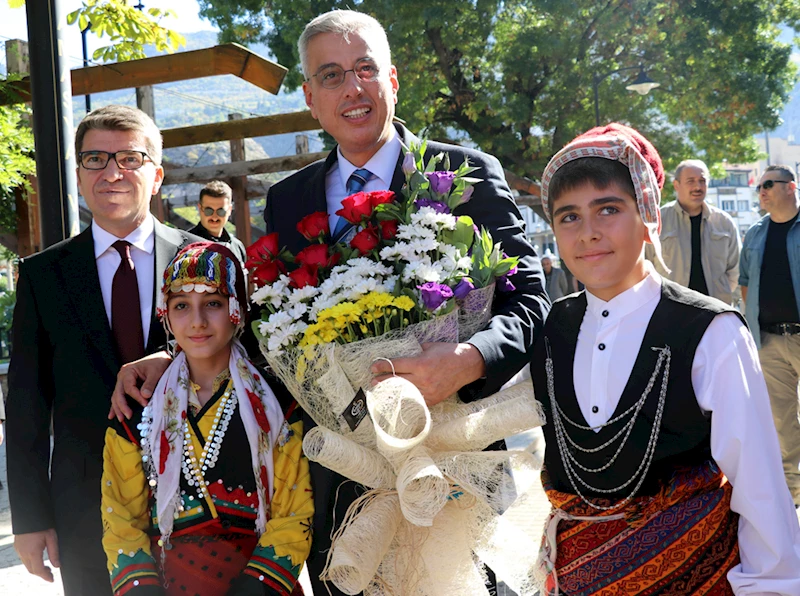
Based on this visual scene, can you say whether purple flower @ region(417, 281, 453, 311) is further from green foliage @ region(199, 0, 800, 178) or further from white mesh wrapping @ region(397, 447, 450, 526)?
green foliage @ region(199, 0, 800, 178)

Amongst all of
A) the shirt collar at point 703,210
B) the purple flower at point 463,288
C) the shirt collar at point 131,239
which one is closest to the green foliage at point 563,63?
the shirt collar at point 703,210

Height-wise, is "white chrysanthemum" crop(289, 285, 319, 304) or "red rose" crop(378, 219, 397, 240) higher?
"red rose" crop(378, 219, 397, 240)

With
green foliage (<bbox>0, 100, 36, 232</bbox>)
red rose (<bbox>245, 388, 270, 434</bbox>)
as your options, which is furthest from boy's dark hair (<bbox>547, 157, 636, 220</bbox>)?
green foliage (<bbox>0, 100, 36, 232</bbox>)

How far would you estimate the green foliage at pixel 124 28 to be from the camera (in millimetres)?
5223

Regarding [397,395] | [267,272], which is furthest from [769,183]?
[397,395]

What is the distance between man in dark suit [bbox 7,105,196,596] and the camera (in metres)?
2.82

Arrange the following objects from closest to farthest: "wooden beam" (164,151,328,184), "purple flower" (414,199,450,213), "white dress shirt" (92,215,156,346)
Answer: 1. "purple flower" (414,199,450,213)
2. "white dress shirt" (92,215,156,346)
3. "wooden beam" (164,151,328,184)

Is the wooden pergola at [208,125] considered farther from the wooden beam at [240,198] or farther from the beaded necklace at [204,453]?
the beaded necklace at [204,453]

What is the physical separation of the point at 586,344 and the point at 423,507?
0.62 m

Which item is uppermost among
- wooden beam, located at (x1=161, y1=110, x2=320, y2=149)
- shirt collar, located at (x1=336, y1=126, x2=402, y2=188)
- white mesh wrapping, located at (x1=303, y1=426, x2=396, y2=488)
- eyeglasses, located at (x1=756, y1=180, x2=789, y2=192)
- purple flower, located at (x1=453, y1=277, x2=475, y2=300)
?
wooden beam, located at (x1=161, y1=110, x2=320, y2=149)

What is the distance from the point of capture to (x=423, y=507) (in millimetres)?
2094

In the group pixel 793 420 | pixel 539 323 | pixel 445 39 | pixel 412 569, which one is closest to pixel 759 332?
pixel 793 420

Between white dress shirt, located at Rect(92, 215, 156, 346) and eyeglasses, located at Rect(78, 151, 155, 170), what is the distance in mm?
207

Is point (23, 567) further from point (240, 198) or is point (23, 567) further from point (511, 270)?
point (240, 198)
